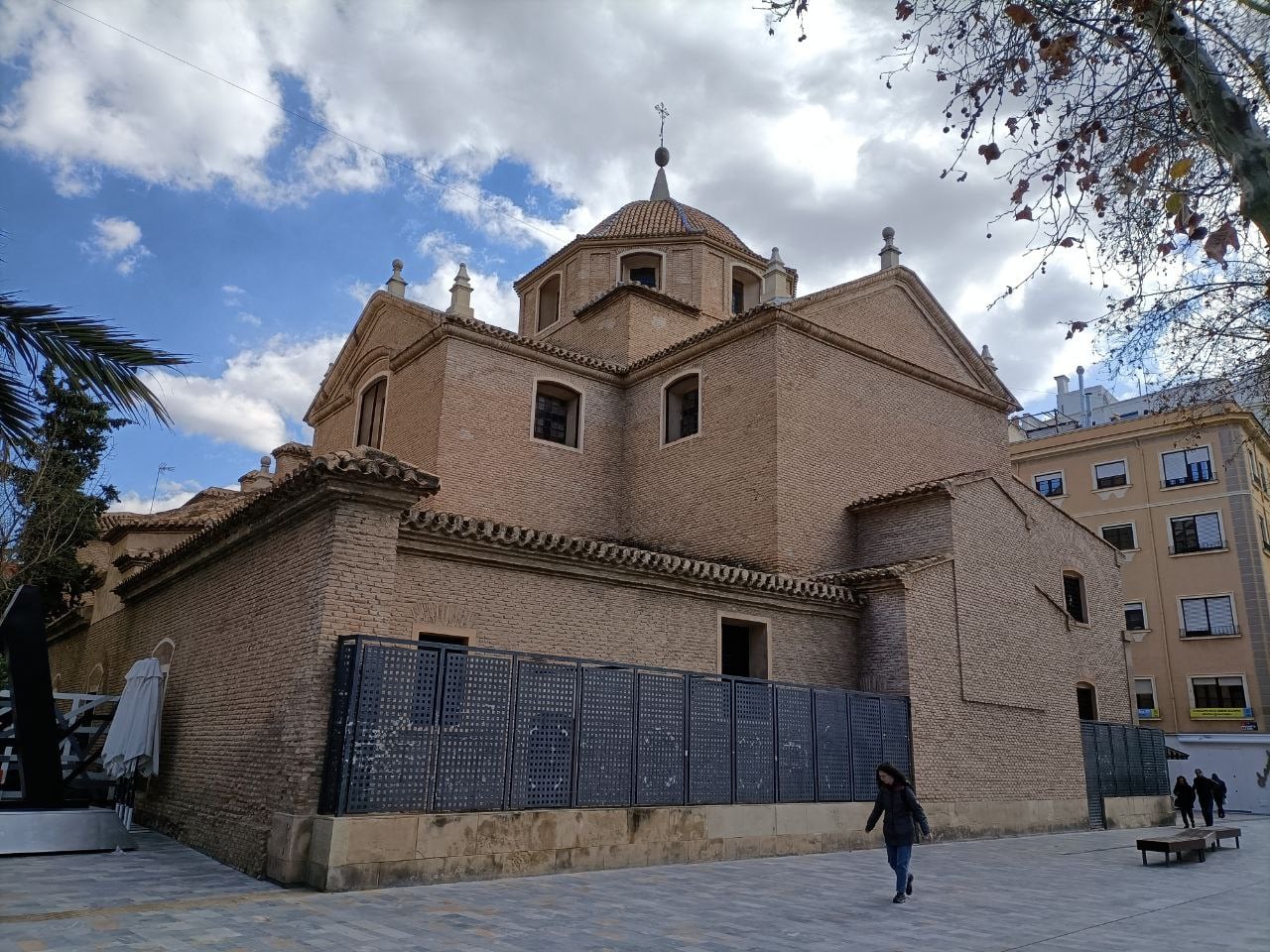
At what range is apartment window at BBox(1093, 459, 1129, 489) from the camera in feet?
103

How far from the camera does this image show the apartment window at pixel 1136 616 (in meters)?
29.7

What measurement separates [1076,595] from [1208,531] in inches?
522

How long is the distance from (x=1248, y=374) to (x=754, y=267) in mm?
15997

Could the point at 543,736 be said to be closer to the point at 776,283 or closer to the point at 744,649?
the point at 744,649

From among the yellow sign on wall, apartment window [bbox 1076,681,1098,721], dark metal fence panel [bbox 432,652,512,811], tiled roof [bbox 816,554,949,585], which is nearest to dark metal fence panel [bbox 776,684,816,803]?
tiled roof [bbox 816,554,949,585]

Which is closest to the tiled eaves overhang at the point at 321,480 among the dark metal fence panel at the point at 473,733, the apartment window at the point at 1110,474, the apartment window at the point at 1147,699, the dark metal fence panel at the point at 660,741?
the dark metal fence panel at the point at 473,733

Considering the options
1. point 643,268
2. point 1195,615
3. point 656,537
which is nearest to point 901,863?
point 656,537

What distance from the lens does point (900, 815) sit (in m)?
8.88

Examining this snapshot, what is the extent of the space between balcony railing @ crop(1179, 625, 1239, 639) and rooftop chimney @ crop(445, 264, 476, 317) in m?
23.5

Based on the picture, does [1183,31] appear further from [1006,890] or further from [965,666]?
[965,666]

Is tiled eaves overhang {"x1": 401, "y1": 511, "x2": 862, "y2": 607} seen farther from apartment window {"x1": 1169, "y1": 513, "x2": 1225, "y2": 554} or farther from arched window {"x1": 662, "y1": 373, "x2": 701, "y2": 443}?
apartment window {"x1": 1169, "y1": 513, "x2": 1225, "y2": 554}

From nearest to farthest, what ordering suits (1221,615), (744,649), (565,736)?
(565,736) → (744,649) → (1221,615)

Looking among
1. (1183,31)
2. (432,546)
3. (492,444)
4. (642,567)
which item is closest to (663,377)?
(492,444)

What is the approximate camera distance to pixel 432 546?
10.7 meters
